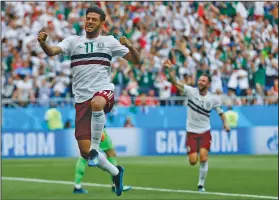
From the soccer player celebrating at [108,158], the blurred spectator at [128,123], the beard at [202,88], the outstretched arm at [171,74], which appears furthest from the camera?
the blurred spectator at [128,123]

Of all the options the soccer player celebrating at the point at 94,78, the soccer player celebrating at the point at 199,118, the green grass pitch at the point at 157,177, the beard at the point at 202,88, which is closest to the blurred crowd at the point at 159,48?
the green grass pitch at the point at 157,177

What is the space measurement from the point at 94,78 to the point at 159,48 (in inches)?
812

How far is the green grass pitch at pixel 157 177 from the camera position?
17156mm

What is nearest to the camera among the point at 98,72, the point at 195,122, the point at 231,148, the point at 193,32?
the point at 98,72

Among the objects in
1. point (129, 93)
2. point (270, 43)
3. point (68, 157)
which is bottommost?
point (68, 157)

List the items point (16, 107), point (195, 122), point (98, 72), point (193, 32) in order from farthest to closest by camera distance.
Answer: point (193, 32), point (16, 107), point (195, 122), point (98, 72)

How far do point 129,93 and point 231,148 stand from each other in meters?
4.02

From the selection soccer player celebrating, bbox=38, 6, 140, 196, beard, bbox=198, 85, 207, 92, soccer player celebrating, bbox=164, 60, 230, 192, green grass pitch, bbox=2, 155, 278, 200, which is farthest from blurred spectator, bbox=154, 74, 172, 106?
soccer player celebrating, bbox=38, 6, 140, 196

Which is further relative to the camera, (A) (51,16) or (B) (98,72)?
(A) (51,16)

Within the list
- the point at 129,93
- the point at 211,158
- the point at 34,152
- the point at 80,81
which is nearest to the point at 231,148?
the point at 211,158

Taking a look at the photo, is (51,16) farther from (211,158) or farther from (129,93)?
Result: (211,158)

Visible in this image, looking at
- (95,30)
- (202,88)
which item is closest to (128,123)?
(202,88)

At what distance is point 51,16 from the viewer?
31312mm

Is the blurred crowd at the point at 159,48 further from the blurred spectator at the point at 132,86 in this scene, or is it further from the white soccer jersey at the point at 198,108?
the white soccer jersey at the point at 198,108
